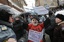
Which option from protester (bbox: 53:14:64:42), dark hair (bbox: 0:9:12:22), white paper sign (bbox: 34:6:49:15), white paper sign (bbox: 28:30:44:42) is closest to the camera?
dark hair (bbox: 0:9:12:22)

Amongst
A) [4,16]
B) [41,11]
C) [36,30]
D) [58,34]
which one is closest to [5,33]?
[4,16]

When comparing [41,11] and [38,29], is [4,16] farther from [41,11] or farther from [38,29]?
[41,11]

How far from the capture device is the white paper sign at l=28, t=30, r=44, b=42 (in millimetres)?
6930

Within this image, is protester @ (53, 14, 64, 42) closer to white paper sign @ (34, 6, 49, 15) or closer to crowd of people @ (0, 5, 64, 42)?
crowd of people @ (0, 5, 64, 42)

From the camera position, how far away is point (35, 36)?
6.96 meters

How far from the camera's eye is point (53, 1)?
1268 centimetres

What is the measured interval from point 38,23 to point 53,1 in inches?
229

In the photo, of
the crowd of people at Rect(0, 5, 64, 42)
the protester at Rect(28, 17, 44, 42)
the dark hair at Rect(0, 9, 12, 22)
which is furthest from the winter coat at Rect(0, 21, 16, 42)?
the protester at Rect(28, 17, 44, 42)

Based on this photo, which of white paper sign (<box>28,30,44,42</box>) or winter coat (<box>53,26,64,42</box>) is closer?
winter coat (<box>53,26,64,42</box>)

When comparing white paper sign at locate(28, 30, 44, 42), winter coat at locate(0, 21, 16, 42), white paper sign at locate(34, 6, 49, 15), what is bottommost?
white paper sign at locate(28, 30, 44, 42)

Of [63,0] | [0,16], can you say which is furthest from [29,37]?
[63,0]

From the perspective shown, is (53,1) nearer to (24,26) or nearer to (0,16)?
(24,26)

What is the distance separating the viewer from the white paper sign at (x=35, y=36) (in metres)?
6.93

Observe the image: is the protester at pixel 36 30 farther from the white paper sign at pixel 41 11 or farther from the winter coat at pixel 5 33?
the winter coat at pixel 5 33
